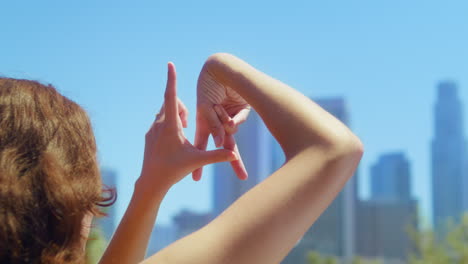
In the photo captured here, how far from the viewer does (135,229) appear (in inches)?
57.4

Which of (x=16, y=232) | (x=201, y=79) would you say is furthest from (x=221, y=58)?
(x=16, y=232)

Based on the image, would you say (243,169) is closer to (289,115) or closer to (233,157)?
(233,157)

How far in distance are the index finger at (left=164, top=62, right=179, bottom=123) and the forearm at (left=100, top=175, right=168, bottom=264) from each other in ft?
0.54

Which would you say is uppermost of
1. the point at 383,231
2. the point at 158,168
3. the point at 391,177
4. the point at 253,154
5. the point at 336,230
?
the point at 158,168

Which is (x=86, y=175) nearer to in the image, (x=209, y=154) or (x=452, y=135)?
(x=209, y=154)

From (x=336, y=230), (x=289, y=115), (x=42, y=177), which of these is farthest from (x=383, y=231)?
(x=42, y=177)

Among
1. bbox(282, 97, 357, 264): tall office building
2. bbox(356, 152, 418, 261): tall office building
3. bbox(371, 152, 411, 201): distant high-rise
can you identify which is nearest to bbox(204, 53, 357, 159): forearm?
bbox(282, 97, 357, 264): tall office building

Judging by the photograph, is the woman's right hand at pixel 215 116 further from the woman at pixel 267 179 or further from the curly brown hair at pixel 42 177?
the curly brown hair at pixel 42 177

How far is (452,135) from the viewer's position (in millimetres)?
125375

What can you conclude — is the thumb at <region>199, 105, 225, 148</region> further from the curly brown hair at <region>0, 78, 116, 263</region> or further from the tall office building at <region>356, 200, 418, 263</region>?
the tall office building at <region>356, 200, 418, 263</region>

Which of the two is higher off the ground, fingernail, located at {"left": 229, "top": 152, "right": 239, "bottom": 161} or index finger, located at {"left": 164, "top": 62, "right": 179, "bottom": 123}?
index finger, located at {"left": 164, "top": 62, "right": 179, "bottom": 123}

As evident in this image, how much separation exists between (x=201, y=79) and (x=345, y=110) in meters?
78.3

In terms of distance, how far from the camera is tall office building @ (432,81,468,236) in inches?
4707

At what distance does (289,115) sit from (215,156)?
0.22m
